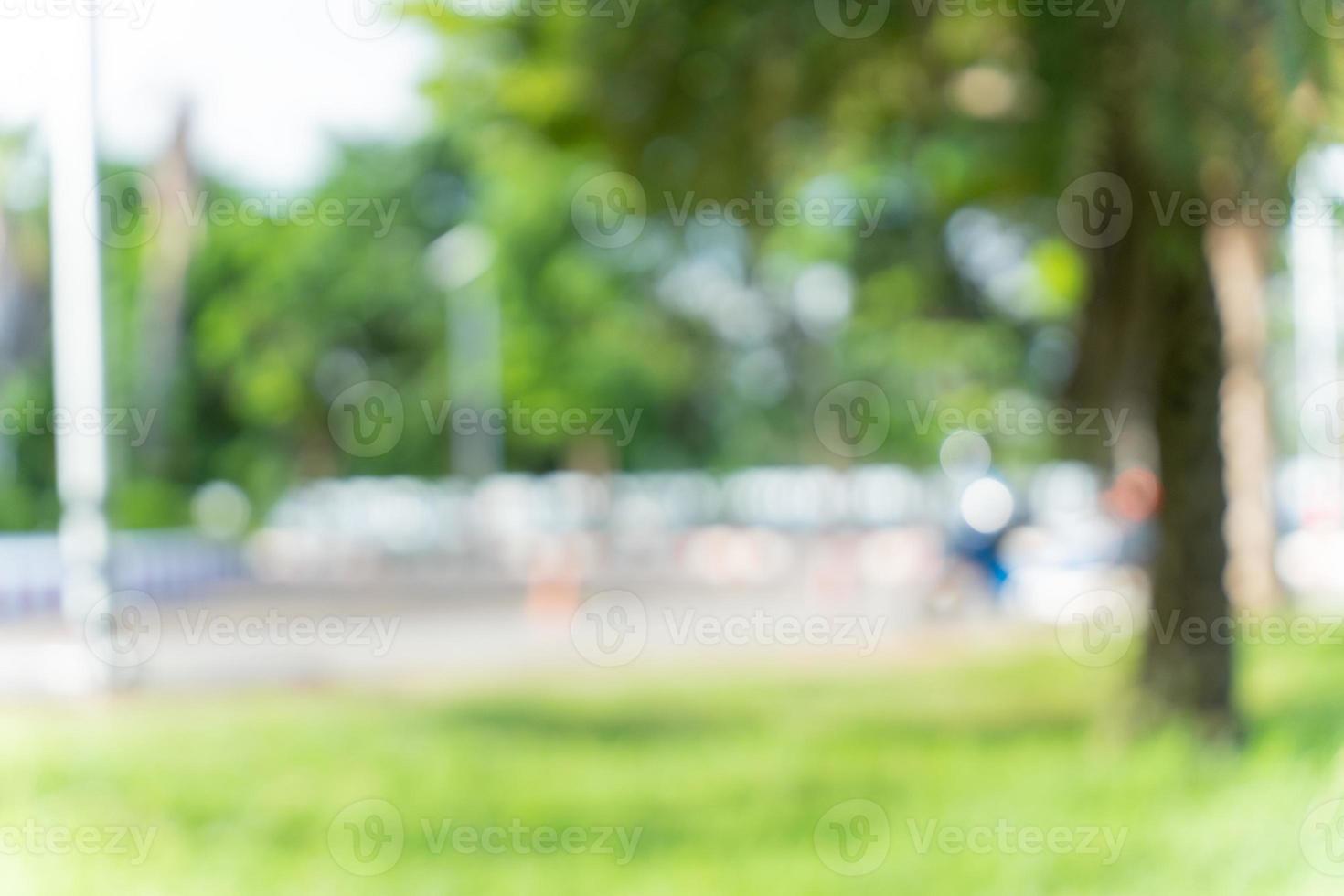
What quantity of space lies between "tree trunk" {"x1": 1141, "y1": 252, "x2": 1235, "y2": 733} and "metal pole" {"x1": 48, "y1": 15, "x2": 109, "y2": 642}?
230 inches

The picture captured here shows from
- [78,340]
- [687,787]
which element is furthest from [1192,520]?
[78,340]

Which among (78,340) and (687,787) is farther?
(78,340)

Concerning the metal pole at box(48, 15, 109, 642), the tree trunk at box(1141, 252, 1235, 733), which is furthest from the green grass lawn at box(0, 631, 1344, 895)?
the metal pole at box(48, 15, 109, 642)

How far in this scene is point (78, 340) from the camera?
8.67m

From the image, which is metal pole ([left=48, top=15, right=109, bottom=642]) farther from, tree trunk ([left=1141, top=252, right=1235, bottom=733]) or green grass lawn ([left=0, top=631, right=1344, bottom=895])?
tree trunk ([left=1141, top=252, right=1235, bottom=733])

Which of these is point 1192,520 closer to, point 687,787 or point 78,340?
point 687,787

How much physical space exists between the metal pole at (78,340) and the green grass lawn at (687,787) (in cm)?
93

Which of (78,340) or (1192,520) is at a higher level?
(78,340)

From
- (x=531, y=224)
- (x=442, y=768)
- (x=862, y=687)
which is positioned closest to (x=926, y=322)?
(x=531, y=224)

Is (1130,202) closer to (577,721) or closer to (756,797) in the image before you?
(756,797)

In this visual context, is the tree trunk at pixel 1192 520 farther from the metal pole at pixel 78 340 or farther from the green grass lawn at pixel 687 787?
the metal pole at pixel 78 340

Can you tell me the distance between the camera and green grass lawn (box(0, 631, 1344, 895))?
426cm

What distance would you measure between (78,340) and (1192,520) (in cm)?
670

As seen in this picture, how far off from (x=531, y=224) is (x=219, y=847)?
18730mm
